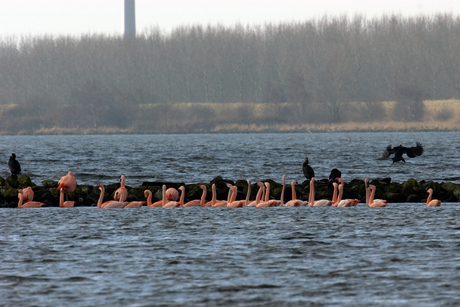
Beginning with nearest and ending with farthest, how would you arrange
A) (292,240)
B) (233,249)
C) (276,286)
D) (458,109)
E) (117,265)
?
(276,286), (117,265), (233,249), (292,240), (458,109)

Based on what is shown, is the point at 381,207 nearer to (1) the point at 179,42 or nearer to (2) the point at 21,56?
(1) the point at 179,42

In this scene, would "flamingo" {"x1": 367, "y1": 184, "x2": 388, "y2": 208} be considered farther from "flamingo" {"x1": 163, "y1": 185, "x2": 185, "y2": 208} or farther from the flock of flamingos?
"flamingo" {"x1": 163, "y1": 185, "x2": 185, "y2": 208}

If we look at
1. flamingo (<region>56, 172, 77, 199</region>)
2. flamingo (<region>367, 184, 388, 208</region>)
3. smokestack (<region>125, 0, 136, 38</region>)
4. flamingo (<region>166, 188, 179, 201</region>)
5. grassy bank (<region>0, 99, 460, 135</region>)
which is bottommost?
flamingo (<region>367, 184, 388, 208</region>)

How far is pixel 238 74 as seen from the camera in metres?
158

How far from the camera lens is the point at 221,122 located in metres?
151

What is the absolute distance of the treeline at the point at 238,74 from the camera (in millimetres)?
146500

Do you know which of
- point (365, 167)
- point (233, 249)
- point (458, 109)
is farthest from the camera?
point (458, 109)

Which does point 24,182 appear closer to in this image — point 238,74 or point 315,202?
point 315,202

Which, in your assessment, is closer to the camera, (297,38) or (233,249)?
(233,249)

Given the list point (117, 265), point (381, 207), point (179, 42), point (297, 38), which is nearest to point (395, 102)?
point (297, 38)

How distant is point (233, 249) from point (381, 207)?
28.2 ft

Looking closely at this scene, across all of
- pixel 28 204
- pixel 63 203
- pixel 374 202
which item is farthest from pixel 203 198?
pixel 28 204

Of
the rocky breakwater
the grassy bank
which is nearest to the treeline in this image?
the grassy bank

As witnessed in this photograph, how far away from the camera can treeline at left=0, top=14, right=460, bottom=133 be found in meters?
146
